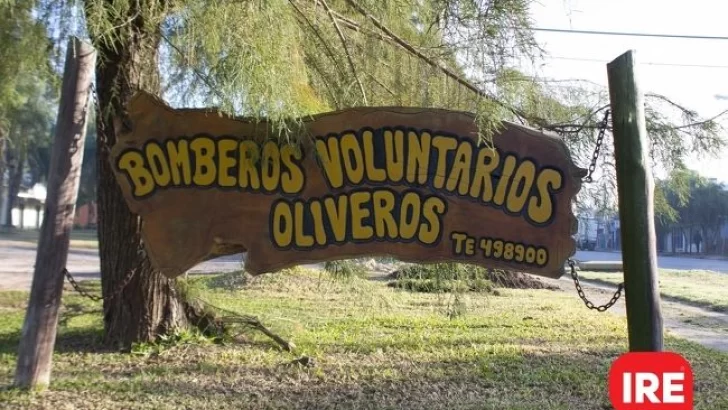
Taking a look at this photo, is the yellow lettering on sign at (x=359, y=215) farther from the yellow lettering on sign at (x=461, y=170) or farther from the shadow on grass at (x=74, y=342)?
the shadow on grass at (x=74, y=342)

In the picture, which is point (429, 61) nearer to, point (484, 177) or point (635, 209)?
point (484, 177)

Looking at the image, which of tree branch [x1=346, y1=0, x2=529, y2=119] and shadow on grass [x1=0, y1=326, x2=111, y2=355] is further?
shadow on grass [x1=0, y1=326, x2=111, y2=355]

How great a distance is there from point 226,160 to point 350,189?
0.92 metres

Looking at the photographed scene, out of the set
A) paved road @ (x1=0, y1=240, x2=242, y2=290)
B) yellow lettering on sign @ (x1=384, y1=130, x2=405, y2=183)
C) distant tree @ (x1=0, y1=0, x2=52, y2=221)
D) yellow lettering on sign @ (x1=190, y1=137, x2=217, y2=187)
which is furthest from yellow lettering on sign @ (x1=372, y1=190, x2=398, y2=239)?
paved road @ (x1=0, y1=240, x2=242, y2=290)

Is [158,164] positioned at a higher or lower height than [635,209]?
higher

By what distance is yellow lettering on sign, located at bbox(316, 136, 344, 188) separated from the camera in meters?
4.72

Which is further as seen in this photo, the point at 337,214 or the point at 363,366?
the point at 363,366

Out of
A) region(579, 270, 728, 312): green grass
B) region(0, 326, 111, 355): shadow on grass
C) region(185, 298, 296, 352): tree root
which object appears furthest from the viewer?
region(579, 270, 728, 312): green grass

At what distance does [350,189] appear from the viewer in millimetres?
4723

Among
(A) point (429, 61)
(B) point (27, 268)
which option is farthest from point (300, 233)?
(B) point (27, 268)

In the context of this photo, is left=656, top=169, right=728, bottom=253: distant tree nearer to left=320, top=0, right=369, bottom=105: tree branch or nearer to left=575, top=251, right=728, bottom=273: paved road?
left=575, top=251, right=728, bottom=273: paved road

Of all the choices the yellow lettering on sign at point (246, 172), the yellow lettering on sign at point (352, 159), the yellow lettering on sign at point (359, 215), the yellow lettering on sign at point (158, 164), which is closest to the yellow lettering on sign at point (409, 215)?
the yellow lettering on sign at point (359, 215)

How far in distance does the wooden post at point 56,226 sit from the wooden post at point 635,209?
3477 millimetres

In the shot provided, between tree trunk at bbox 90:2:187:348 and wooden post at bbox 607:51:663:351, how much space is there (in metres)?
3.53
